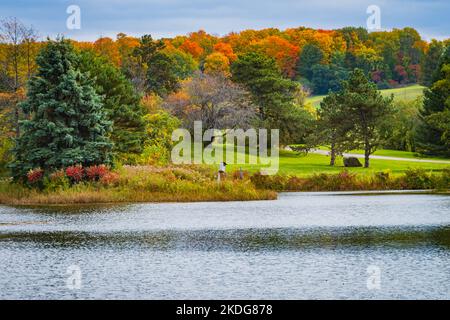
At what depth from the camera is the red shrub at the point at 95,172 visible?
4234 centimetres

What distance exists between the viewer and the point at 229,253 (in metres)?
22.1

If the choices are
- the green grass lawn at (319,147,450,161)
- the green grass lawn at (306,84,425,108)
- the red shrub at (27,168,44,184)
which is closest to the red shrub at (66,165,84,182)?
the red shrub at (27,168,44,184)

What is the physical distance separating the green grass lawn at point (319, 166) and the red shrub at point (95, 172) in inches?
646

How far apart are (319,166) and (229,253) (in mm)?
44532

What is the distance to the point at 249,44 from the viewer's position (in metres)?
136

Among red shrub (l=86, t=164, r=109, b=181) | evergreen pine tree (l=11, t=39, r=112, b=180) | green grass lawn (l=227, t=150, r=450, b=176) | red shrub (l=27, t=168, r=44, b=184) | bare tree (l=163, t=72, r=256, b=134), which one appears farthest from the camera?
bare tree (l=163, t=72, r=256, b=134)

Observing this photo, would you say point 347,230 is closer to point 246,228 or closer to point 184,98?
point 246,228

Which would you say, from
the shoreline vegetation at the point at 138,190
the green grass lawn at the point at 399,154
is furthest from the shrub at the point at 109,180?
the green grass lawn at the point at 399,154

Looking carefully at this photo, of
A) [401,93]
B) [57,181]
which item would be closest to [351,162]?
[57,181]

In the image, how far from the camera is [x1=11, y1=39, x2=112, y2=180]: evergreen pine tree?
43250mm

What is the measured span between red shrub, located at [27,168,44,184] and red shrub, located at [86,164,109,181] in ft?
Answer: 8.31

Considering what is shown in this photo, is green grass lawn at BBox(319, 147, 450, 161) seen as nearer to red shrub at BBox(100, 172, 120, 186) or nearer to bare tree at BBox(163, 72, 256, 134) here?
bare tree at BBox(163, 72, 256, 134)

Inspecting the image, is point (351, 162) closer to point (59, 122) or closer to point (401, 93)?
point (59, 122)

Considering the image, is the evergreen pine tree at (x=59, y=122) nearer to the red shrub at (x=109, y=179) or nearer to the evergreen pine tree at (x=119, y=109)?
the red shrub at (x=109, y=179)
